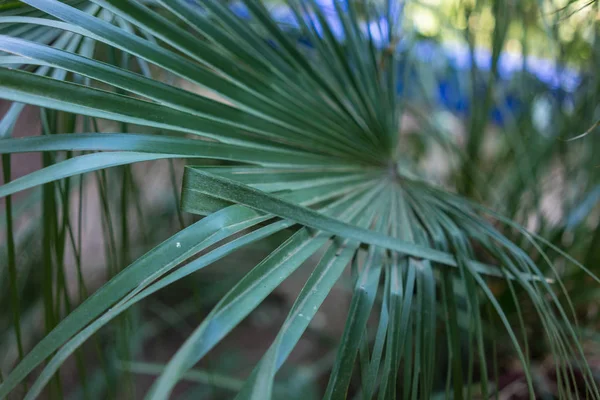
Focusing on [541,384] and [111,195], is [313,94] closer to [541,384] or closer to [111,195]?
[541,384]

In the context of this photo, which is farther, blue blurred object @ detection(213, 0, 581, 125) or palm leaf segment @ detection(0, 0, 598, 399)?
blue blurred object @ detection(213, 0, 581, 125)

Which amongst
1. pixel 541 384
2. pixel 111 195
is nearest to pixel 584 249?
pixel 541 384

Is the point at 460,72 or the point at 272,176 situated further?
the point at 460,72

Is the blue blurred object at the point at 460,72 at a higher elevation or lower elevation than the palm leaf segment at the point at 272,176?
higher

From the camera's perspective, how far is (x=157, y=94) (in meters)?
0.44

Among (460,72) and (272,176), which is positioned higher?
(460,72)

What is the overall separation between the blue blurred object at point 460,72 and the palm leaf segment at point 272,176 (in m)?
0.20

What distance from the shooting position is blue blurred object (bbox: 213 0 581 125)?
0.91 m

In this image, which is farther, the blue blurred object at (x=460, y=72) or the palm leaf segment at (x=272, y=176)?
the blue blurred object at (x=460, y=72)

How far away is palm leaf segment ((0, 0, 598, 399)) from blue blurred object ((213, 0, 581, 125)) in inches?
8.0

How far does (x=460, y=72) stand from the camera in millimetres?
1260

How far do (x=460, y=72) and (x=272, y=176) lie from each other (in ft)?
3.08

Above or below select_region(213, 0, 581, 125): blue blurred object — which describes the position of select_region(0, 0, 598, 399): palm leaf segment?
below

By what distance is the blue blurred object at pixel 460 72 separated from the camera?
2.98ft
